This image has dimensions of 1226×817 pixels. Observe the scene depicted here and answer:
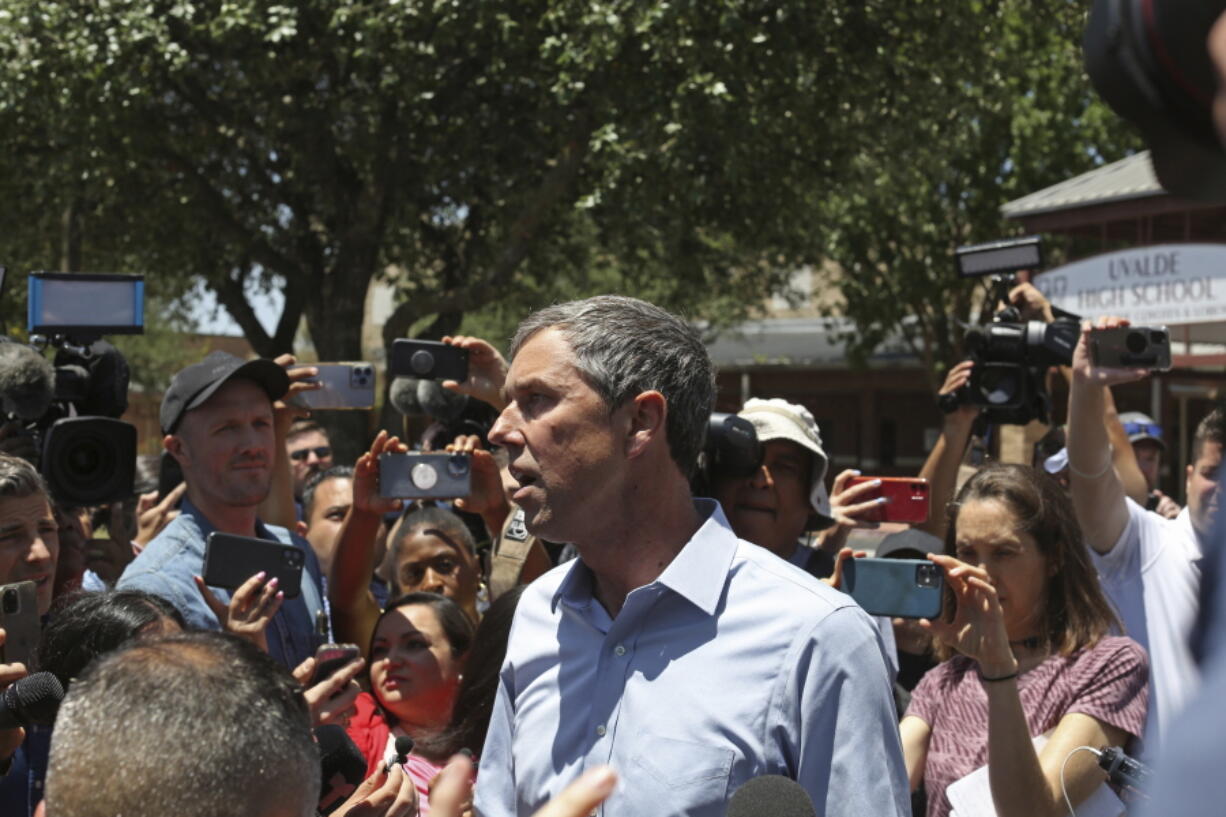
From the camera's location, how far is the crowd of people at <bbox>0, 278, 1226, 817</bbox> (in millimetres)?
1843

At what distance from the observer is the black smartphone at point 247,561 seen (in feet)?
10.2

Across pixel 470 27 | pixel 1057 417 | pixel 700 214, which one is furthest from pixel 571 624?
pixel 700 214

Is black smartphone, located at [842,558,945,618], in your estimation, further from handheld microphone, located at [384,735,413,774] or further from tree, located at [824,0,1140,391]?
tree, located at [824,0,1140,391]

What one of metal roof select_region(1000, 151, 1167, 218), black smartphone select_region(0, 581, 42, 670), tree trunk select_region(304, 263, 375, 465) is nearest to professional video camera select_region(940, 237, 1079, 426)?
black smartphone select_region(0, 581, 42, 670)

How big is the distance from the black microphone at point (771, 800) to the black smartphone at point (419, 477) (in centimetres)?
237

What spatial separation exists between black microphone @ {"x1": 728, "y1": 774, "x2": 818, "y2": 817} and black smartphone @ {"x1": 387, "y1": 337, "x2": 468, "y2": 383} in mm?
2472

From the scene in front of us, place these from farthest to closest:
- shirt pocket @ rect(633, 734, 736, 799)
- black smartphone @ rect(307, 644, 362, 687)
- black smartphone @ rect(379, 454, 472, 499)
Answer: black smartphone @ rect(379, 454, 472, 499), black smartphone @ rect(307, 644, 362, 687), shirt pocket @ rect(633, 734, 736, 799)

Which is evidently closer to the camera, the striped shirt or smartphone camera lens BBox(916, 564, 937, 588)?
smartphone camera lens BBox(916, 564, 937, 588)

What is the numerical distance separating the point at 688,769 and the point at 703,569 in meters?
0.34

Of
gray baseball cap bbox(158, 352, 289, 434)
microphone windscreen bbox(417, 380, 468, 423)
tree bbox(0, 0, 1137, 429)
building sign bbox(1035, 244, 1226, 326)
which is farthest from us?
tree bbox(0, 0, 1137, 429)

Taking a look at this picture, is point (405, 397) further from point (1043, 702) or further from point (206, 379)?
point (1043, 702)

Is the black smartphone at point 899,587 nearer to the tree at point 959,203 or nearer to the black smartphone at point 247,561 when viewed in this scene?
the black smartphone at point 247,561

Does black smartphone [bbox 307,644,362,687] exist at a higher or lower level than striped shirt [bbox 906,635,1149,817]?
higher

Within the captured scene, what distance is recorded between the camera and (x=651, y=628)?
229 cm
